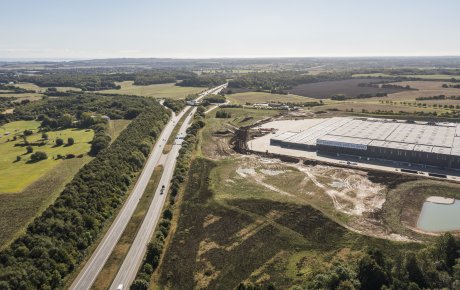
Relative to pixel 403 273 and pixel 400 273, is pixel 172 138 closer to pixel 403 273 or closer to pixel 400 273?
pixel 400 273

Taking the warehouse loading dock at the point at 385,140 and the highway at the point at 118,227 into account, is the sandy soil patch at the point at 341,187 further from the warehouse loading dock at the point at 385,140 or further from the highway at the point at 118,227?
the highway at the point at 118,227

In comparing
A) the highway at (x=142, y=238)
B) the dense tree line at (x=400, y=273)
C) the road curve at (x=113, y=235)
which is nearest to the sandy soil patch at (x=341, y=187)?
the dense tree line at (x=400, y=273)

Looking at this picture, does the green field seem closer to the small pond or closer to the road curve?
the road curve

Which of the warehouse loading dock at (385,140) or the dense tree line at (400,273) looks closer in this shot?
the dense tree line at (400,273)

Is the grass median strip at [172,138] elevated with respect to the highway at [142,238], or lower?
elevated

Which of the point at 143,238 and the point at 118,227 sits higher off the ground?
the point at 143,238

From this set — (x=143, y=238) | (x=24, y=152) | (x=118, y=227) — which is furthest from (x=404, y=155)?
(x=24, y=152)
